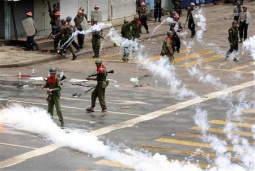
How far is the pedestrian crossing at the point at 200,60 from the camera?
105 feet

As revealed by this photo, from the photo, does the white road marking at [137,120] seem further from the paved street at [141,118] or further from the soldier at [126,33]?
the soldier at [126,33]

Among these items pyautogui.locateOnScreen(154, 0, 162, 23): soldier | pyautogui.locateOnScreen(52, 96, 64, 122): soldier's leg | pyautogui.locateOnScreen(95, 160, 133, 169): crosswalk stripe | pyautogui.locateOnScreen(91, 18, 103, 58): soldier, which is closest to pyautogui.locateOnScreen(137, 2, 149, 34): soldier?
pyautogui.locateOnScreen(154, 0, 162, 23): soldier

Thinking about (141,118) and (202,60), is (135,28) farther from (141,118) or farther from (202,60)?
(141,118)

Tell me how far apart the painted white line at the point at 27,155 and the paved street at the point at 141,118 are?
0.02 meters

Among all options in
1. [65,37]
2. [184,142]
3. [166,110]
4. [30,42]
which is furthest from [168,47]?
[184,142]

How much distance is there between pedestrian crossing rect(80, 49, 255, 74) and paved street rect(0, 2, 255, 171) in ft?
0.15

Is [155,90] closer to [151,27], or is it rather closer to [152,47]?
[152,47]

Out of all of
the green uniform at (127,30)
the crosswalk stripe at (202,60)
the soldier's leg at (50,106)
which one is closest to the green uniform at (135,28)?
the green uniform at (127,30)

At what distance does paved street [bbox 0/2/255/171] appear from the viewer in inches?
686

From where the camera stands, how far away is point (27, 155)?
17.7 metres

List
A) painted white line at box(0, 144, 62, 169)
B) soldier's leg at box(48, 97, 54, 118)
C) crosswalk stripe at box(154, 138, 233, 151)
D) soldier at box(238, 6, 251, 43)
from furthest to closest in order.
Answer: soldier at box(238, 6, 251, 43)
soldier's leg at box(48, 97, 54, 118)
crosswalk stripe at box(154, 138, 233, 151)
painted white line at box(0, 144, 62, 169)

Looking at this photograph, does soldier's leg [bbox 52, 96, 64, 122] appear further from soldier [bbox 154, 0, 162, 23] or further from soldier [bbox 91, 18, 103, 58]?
soldier [bbox 154, 0, 162, 23]

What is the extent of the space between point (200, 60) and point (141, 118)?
39.6 ft

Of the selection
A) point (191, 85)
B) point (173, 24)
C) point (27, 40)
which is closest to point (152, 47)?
point (173, 24)
